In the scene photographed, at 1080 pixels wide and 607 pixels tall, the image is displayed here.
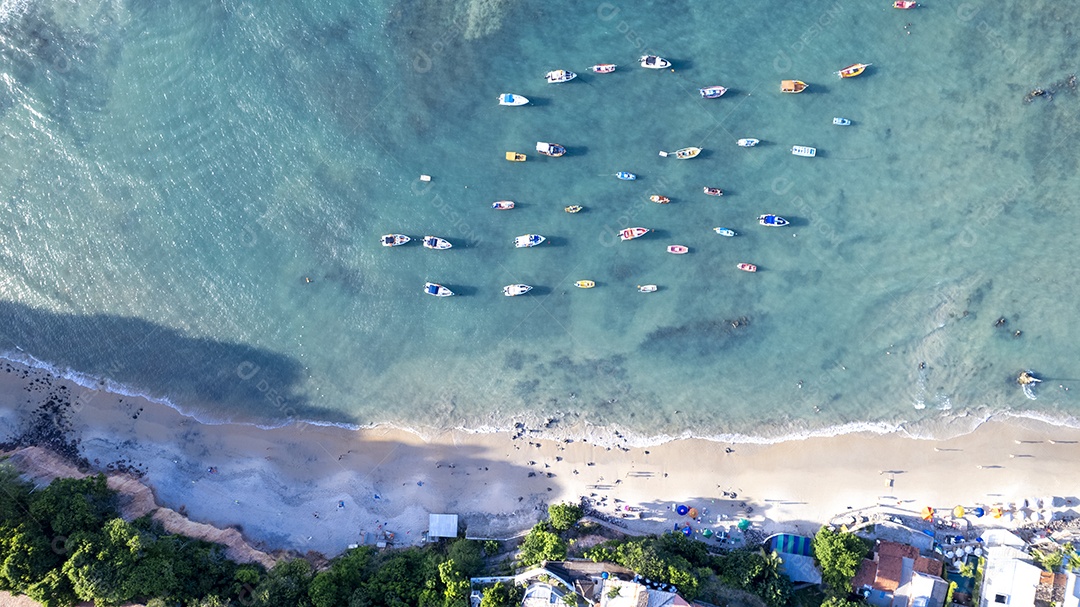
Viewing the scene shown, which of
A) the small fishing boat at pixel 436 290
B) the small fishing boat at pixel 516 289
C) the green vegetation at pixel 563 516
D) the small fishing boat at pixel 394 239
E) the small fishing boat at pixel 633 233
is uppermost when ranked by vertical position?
the small fishing boat at pixel 633 233

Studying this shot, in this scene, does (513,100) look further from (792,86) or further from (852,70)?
(852,70)

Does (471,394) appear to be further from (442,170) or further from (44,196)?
(44,196)

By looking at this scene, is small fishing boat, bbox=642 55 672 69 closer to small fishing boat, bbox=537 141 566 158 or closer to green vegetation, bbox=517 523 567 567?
small fishing boat, bbox=537 141 566 158

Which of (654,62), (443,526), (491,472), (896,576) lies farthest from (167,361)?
(896,576)

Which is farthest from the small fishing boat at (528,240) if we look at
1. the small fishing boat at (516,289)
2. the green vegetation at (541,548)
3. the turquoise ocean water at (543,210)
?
the green vegetation at (541,548)

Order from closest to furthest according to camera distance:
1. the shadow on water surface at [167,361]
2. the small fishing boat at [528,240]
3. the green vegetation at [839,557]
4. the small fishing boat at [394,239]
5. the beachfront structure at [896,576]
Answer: the green vegetation at [839,557] → the beachfront structure at [896,576] → the small fishing boat at [528,240] → the small fishing boat at [394,239] → the shadow on water surface at [167,361]

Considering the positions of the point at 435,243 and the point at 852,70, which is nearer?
the point at 852,70

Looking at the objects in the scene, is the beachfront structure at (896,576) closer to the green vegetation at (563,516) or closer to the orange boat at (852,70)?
the green vegetation at (563,516)
